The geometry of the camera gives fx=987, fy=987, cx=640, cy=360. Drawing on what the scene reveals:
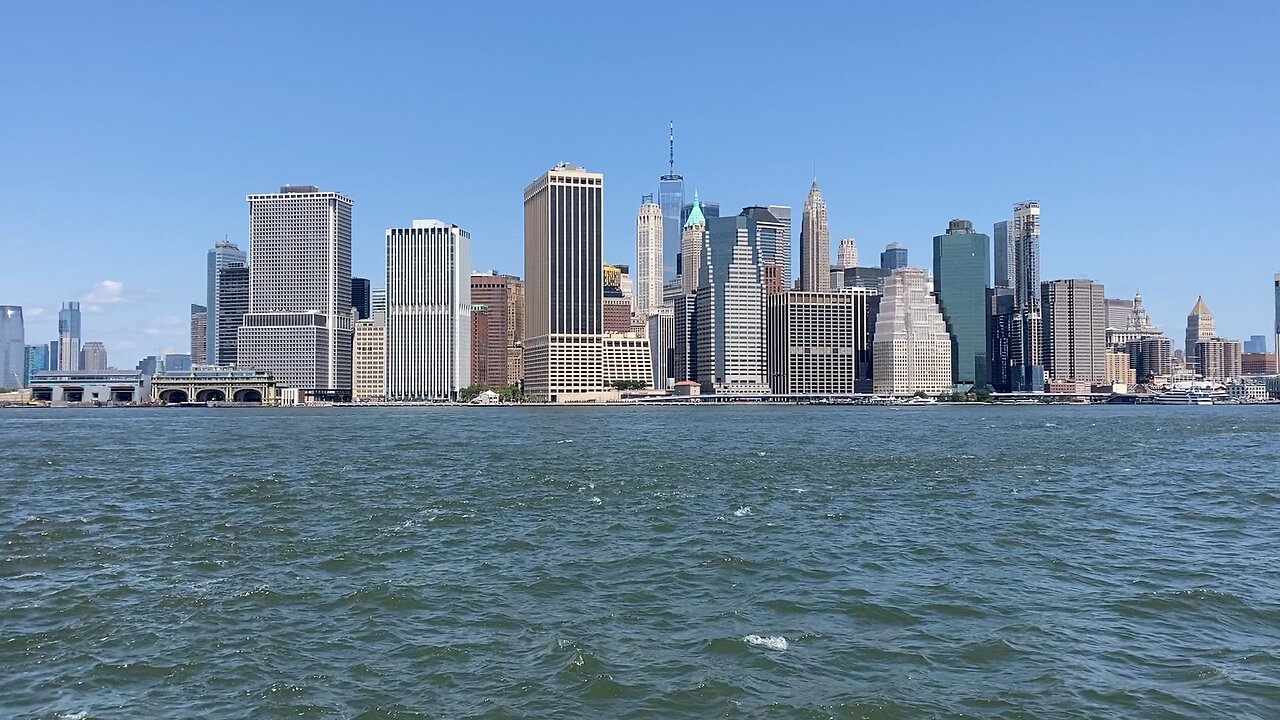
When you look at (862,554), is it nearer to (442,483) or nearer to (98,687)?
(98,687)

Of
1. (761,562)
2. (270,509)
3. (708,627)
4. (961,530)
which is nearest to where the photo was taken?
(708,627)

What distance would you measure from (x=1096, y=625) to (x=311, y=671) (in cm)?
2076

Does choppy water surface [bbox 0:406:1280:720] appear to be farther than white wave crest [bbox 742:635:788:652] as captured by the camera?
No

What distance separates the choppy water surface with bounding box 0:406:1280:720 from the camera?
70.9 ft

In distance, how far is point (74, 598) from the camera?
2983 cm

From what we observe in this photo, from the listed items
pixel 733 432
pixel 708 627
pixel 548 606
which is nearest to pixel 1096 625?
pixel 708 627

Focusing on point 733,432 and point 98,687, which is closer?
point 98,687

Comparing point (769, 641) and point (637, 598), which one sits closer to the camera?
point (769, 641)

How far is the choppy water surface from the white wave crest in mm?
122

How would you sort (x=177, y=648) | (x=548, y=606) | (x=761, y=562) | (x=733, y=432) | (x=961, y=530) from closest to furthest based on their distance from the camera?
1. (x=177, y=648)
2. (x=548, y=606)
3. (x=761, y=562)
4. (x=961, y=530)
5. (x=733, y=432)

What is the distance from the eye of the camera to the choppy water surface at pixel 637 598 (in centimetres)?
2162

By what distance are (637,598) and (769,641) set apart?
5949mm

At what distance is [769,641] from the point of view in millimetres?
25562

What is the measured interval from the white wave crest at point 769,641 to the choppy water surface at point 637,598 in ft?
0.40
